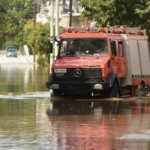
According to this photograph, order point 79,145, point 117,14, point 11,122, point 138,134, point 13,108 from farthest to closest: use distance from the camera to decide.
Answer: point 117,14, point 13,108, point 11,122, point 138,134, point 79,145

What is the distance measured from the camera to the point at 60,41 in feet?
80.2

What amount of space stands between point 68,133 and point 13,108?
263 inches

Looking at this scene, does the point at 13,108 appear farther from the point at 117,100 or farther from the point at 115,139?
the point at 115,139

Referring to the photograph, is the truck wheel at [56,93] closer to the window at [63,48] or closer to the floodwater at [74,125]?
the floodwater at [74,125]

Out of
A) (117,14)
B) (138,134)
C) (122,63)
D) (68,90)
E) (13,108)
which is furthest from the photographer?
(117,14)

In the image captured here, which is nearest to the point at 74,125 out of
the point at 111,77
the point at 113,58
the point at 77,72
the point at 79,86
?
the point at 79,86

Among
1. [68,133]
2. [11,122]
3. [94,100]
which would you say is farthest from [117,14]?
[68,133]

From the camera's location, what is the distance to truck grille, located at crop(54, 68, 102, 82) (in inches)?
913

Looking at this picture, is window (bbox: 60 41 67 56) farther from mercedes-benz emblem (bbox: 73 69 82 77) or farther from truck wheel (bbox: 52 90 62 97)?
truck wheel (bbox: 52 90 62 97)

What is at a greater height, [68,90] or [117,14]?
[117,14]

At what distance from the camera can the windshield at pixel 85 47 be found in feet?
78.6

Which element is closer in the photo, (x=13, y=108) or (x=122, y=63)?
(x=13, y=108)

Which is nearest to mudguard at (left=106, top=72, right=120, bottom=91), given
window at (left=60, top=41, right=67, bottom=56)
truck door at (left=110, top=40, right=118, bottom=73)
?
truck door at (left=110, top=40, right=118, bottom=73)

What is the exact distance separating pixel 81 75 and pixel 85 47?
1282 millimetres
